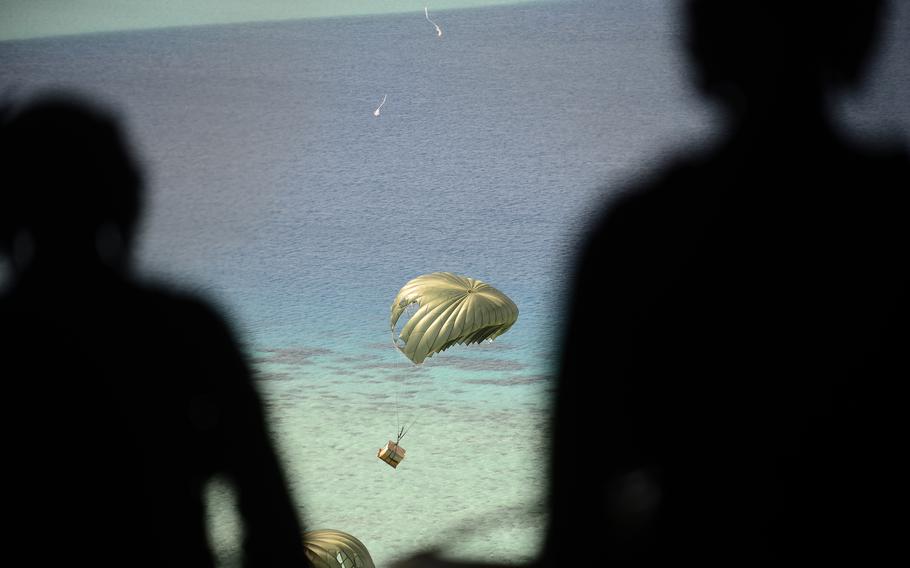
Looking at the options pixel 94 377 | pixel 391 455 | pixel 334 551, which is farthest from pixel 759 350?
pixel 94 377

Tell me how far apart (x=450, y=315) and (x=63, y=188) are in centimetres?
159

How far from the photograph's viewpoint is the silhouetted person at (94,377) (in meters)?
3.04

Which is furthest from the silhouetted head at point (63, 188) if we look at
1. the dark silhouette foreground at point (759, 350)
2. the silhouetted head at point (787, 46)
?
the silhouetted head at point (787, 46)

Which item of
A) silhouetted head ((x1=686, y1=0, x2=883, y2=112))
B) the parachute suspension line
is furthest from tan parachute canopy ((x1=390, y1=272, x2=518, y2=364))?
silhouetted head ((x1=686, y1=0, x2=883, y2=112))

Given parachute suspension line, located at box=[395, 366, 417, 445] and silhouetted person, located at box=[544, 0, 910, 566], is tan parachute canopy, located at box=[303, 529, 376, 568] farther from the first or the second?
parachute suspension line, located at box=[395, 366, 417, 445]

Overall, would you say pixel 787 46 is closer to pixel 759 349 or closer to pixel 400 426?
pixel 759 349

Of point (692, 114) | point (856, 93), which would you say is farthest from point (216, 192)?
point (856, 93)

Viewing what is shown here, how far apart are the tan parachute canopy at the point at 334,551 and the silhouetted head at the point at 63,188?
136 cm

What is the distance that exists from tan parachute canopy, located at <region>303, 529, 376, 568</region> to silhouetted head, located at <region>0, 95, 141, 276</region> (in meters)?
1.36

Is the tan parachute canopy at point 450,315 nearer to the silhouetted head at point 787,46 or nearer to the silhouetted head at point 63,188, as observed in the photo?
the silhouetted head at point 787,46

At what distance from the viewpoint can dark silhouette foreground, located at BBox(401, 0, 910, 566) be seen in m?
2.95

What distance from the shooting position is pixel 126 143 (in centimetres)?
379

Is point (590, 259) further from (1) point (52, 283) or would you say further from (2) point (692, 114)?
(1) point (52, 283)

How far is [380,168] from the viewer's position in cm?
375
